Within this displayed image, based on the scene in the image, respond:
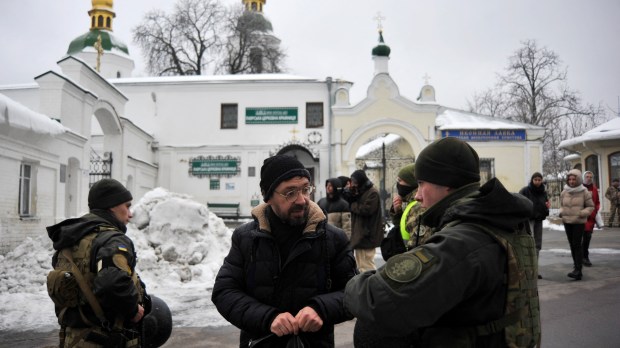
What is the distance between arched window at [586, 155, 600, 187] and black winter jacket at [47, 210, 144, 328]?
21294 mm

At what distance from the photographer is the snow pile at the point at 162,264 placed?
247 inches

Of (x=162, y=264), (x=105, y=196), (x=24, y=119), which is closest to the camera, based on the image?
(x=105, y=196)

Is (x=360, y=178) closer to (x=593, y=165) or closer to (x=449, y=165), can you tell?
(x=449, y=165)

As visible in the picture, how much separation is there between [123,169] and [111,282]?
1536cm

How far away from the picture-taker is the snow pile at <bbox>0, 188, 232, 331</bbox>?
627cm

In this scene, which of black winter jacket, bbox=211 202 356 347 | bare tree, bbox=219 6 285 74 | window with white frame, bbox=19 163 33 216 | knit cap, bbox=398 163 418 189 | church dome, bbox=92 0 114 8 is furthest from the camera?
church dome, bbox=92 0 114 8

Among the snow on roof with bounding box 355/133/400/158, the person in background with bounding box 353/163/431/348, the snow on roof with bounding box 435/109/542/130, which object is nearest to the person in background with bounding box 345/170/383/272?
the person in background with bounding box 353/163/431/348

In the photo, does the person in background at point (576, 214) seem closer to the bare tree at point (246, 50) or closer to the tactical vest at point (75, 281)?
the tactical vest at point (75, 281)

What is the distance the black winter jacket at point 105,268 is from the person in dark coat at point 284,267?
627 millimetres

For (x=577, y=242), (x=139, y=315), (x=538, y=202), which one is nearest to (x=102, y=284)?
(x=139, y=315)

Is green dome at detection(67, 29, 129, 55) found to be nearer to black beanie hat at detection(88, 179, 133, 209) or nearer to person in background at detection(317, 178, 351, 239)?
person in background at detection(317, 178, 351, 239)

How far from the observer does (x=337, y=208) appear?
7887 millimetres

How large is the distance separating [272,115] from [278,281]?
20830 millimetres

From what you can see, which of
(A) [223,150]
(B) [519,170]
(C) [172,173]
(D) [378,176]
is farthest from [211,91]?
(B) [519,170]
